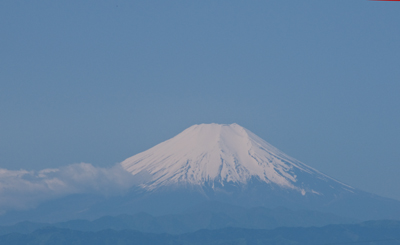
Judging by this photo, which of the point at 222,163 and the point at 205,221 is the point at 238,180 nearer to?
the point at 222,163

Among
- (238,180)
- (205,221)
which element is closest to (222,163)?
(238,180)

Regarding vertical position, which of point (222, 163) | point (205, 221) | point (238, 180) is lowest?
point (205, 221)

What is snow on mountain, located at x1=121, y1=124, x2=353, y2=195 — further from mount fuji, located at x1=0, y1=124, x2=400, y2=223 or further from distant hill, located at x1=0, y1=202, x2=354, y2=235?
distant hill, located at x1=0, y1=202, x2=354, y2=235

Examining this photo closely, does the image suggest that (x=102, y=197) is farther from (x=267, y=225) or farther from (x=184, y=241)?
(x=184, y=241)

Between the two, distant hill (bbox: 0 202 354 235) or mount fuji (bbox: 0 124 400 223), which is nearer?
distant hill (bbox: 0 202 354 235)

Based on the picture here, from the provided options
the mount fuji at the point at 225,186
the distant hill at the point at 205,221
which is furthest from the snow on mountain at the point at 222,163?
the distant hill at the point at 205,221

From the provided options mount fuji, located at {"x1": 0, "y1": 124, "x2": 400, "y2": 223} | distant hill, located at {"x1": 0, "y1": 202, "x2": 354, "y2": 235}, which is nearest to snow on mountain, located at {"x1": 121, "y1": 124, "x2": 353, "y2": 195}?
mount fuji, located at {"x1": 0, "y1": 124, "x2": 400, "y2": 223}

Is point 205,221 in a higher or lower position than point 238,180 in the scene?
lower

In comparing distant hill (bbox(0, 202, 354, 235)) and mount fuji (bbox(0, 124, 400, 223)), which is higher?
mount fuji (bbox(0, 124, 400, 223))

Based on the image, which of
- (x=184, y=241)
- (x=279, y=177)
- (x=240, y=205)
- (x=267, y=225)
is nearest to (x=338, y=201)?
(x=279, y=177)
